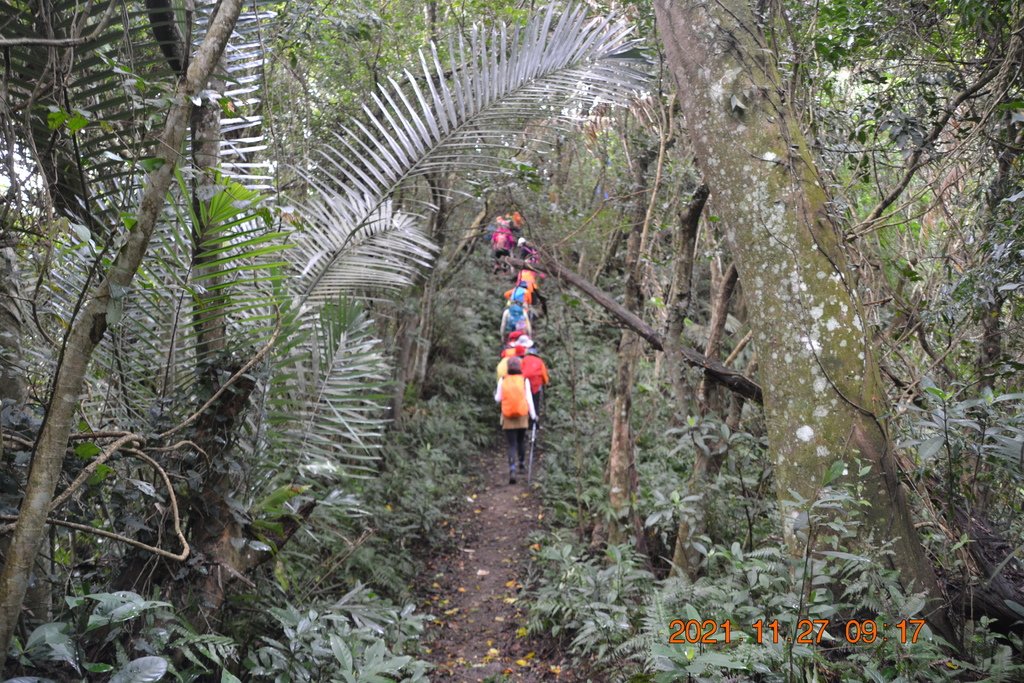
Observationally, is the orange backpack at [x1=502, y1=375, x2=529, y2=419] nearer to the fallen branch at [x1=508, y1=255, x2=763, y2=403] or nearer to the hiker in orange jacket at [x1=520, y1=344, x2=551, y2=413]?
the hiker in orange jacket at [x1=520, y1=344, x2=551, y2=413]

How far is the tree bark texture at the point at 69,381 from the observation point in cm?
191

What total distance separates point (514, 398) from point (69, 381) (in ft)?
23.9

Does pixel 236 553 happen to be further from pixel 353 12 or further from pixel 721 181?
pixel 353 12

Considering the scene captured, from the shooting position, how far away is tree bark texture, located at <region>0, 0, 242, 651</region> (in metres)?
1.91

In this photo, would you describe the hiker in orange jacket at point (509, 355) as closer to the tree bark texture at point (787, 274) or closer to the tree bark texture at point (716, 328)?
the tree bark texture at point (716, 328)

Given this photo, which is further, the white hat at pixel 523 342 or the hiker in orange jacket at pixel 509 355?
the white hat at pixel 523 342

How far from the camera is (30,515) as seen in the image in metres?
1.93

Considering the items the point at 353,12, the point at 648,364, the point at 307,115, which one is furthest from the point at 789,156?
the point at 648,364

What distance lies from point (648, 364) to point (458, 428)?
3723 mm

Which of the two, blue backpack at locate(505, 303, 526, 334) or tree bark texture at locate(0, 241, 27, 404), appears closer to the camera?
tree bark texture at locate(0, 241, 27, 404)

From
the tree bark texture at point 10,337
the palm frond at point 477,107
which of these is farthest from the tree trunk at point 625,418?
the tree bark texture at point 10,337

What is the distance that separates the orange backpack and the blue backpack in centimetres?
209

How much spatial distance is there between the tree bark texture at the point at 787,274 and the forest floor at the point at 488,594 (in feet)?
8.95
